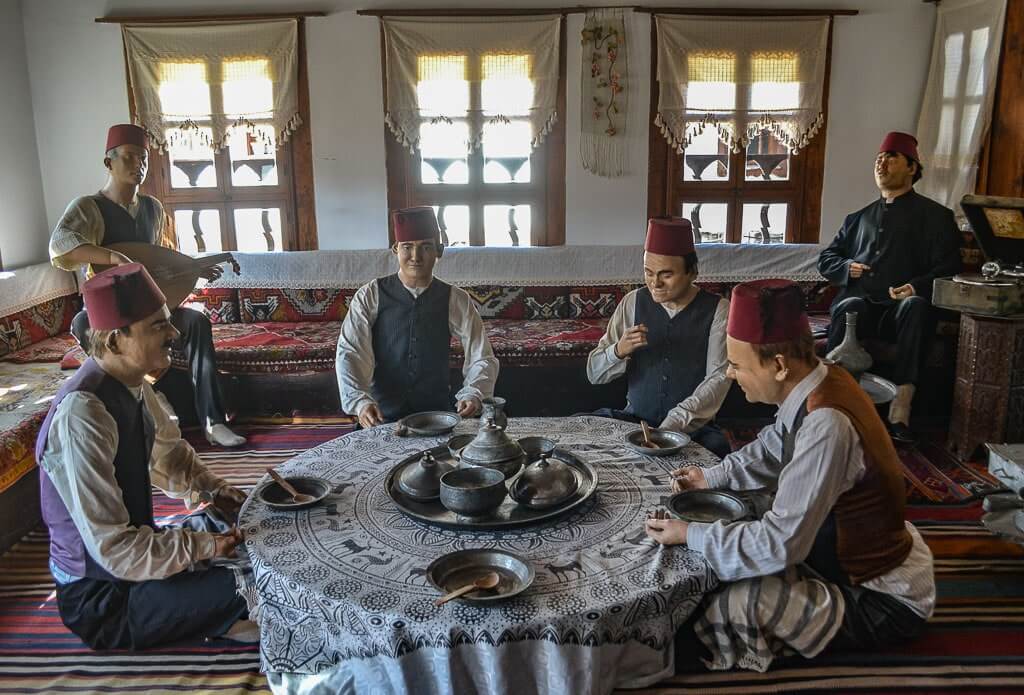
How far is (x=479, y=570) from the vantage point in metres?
2.04

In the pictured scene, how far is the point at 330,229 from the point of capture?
6227 millimetres

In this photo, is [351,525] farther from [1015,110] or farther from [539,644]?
[1015,110]

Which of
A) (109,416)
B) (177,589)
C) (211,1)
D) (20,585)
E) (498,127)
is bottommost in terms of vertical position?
(20,585)

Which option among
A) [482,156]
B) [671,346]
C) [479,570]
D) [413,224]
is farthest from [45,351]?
[479,570]

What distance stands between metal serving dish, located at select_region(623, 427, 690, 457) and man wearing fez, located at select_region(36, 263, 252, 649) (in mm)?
1293

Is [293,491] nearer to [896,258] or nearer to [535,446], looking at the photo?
[535,446]

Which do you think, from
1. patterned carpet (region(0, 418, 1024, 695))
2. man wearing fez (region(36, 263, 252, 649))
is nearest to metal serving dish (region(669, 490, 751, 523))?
patterned carpet (region(0, 418, 1024, 695))

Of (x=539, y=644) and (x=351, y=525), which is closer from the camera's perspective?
(x=539, y=644)

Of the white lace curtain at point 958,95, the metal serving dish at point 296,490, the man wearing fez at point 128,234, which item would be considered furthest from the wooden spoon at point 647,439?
the white lace curtain at point 958,95

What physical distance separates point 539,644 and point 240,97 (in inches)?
205

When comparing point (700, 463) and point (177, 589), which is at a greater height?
point (700, 463)

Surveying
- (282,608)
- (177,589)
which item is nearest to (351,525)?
(282,608)

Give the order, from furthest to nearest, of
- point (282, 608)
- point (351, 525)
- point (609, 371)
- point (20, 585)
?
point (609, 371) → point (20, 585) → point (351, 525) → point (282, 608)

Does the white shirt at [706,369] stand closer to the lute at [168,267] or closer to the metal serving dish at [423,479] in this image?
the metal serving dish at [423,479]
